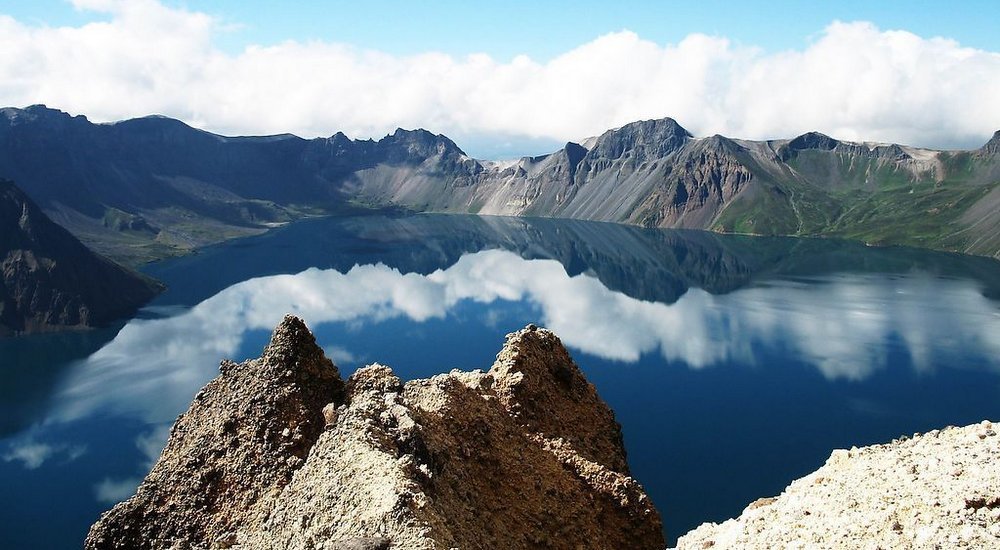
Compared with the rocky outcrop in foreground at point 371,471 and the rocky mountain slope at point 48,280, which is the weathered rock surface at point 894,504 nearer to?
the rocky outcrop in foreground at point 371,471

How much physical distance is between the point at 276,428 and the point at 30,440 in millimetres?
93249

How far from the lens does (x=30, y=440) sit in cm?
9638

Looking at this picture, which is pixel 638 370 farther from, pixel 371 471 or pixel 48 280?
pixel 48 280

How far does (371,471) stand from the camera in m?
19.5

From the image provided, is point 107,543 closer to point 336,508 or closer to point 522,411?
point 336,508

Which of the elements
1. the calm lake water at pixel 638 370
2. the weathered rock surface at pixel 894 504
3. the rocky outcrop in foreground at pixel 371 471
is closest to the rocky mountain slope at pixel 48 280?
the calm lake water at pixel 638 370

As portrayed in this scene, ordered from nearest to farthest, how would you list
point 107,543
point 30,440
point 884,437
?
point 107,543
point 884,437
point 30,440

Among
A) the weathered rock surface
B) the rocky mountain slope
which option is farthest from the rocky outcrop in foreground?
the rocky mountain slope

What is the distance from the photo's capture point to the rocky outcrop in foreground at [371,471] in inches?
758

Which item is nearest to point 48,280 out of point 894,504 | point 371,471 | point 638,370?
point 638,370

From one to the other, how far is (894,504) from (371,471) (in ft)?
50.0

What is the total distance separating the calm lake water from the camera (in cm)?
8044

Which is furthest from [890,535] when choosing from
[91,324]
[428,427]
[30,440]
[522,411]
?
[91,324]

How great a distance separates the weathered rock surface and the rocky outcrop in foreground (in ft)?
16.8
